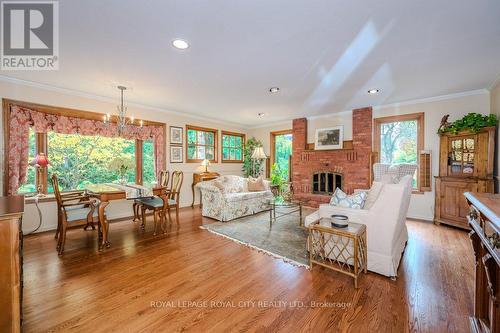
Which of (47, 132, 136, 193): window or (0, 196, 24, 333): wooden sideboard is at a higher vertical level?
(47, 132, 136, 193): window

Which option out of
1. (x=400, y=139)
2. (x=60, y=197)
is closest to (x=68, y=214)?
(x=60, y=197)

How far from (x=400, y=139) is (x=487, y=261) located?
4.27 m

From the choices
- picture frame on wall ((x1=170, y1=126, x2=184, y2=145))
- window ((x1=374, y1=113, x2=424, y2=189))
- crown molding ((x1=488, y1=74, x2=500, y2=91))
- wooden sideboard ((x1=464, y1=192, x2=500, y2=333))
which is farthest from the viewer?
picture frame on wall ((x1=170, y1=126, x2=184, y2=145))

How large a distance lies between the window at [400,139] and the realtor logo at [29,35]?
18.4 ft

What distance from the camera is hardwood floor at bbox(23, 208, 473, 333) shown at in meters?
1.57

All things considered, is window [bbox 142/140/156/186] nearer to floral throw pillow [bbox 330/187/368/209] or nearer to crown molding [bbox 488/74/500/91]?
floral throw pillow [bbox 330/187/368/209]

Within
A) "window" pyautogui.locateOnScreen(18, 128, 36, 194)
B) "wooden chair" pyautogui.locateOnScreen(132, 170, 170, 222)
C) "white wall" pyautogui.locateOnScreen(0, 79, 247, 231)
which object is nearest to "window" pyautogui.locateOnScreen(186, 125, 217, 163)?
"white wall" pyautogui.locateOnScreen(0, 79, 247, 231)

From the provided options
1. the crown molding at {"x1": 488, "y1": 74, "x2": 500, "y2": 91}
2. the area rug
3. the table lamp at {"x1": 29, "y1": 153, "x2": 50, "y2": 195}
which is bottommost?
the area rug

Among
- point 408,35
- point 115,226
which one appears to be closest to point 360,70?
point 408,35

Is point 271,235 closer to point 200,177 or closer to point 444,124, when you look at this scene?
point 200,177

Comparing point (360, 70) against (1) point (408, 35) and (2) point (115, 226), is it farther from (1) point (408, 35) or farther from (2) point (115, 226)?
(2) point (115, 226)

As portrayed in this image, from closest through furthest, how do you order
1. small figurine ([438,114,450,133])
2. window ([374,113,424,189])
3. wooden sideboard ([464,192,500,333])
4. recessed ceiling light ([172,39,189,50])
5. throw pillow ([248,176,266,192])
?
wooden sideboard ([464,192,500,333]) → recessed ceiling light ([172,39,189,50]) → small figurine ([438,114,450,133]) → window ([374,113,424,189]) → throw pillow ([248,176,266,192])

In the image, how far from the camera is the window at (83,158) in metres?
3.74

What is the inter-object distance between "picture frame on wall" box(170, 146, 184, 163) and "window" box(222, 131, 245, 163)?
4.82 feet
